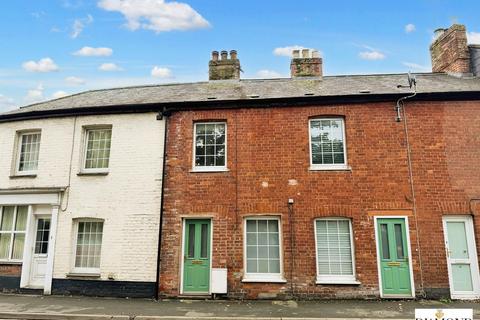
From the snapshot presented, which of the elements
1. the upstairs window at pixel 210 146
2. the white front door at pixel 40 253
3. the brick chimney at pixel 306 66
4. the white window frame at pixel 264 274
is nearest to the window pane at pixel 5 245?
the white front door at pixel 40 253

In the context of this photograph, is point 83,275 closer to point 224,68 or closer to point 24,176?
point 24,176

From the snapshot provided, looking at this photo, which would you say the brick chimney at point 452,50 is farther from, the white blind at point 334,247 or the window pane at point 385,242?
the white blind at point 334,247

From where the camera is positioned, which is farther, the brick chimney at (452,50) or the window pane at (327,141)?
the brick chimney at (452,50)

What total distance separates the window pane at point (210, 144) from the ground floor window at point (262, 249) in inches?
89.0

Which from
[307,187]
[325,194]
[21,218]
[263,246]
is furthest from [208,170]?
[21,218]

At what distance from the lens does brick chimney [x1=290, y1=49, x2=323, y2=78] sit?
46.0 ft

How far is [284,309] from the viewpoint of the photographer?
856 cm

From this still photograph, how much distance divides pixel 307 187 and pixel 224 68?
7.16 meters

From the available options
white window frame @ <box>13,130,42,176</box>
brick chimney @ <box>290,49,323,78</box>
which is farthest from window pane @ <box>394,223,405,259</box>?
white window frame @ <box>13,130,42,176</box>

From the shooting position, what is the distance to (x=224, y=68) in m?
14.6

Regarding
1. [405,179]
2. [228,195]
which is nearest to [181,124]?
[228,195]

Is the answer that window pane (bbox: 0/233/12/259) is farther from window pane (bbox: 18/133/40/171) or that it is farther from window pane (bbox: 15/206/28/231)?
window pane (bbox: 18/133/40/171)

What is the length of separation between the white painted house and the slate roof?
725 millimetres

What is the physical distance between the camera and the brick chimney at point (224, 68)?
47.7ft
